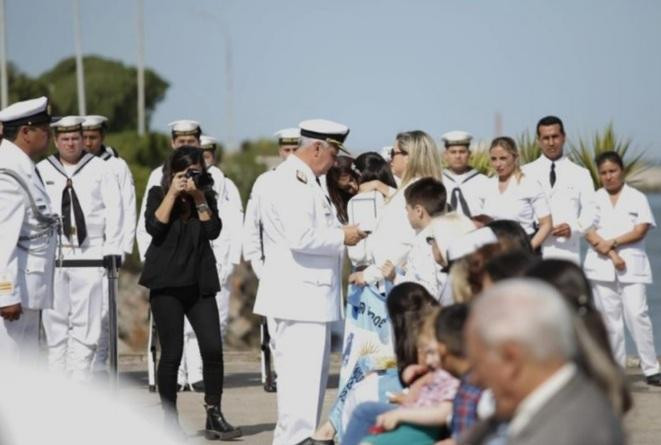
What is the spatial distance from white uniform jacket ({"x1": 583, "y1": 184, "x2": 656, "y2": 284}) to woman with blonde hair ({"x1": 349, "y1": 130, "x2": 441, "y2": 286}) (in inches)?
157

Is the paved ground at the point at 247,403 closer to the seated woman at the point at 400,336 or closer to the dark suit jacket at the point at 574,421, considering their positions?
the seated woman at the point at 400,336

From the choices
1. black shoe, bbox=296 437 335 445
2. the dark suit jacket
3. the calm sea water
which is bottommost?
the calm sea water

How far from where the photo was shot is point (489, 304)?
14.1ft

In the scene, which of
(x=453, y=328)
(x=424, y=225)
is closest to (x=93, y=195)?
(x=424, y=225)

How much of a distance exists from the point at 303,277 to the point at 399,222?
69 cm

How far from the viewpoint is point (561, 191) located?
13.9 m

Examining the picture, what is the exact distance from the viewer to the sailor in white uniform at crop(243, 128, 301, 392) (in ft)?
44.6

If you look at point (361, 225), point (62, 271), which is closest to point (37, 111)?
point (361, 225)

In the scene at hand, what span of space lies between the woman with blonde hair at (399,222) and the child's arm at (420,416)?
327 centimetres

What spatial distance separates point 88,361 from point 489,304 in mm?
9261

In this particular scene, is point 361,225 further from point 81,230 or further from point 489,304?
point 489,304

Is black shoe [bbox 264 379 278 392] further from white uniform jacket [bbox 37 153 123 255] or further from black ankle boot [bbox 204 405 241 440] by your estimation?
black ankle boot [bbox 204 405 241 440]

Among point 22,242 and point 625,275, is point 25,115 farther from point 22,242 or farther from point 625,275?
point 625,275

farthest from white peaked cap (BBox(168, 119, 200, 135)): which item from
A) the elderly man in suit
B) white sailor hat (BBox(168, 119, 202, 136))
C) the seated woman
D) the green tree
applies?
the green tree
